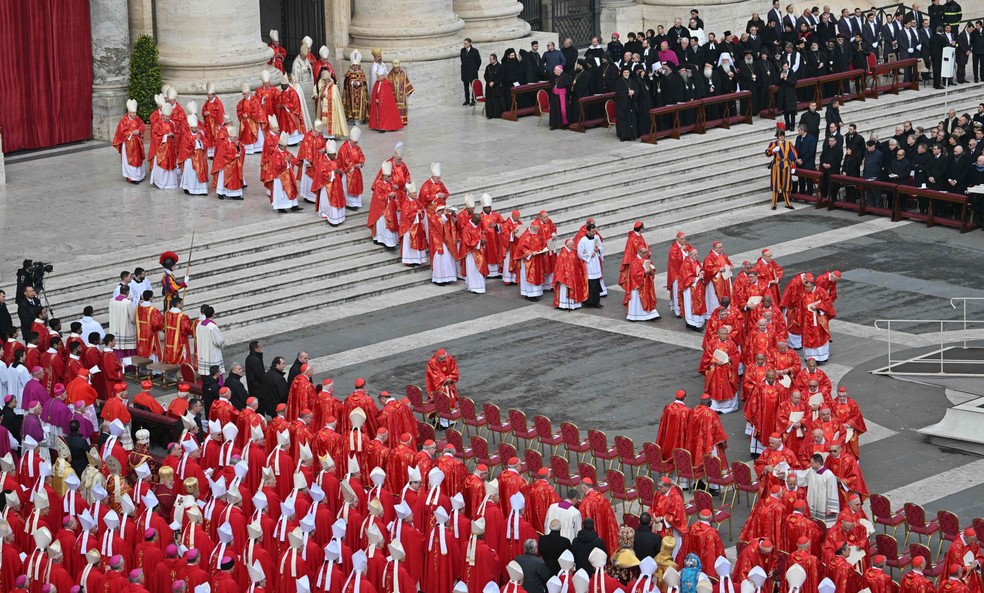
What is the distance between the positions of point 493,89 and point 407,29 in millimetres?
2246

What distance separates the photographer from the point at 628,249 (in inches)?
995

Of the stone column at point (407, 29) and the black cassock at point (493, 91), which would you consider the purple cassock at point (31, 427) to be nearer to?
the black cassock at point (493, 91)

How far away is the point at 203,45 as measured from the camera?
33.0 metres

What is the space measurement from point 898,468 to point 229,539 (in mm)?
7775

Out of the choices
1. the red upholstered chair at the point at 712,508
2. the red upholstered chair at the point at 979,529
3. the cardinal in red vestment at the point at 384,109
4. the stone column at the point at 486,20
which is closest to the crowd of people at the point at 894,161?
the cardinal in red vestment at the point at 384,109

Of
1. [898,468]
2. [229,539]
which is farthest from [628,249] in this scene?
[229,539]

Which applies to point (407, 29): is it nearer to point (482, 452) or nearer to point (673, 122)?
point (673, 122)

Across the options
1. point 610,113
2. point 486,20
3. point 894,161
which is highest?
point 486,20

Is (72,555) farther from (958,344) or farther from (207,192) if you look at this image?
(207,192)

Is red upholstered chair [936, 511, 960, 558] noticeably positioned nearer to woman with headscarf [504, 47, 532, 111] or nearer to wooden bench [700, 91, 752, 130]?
wooden bench [700, 91, 752, 130]

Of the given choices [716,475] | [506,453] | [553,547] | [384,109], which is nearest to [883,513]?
[716,475]

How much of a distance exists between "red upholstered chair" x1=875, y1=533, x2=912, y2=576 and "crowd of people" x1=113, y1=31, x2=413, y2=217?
542 inches

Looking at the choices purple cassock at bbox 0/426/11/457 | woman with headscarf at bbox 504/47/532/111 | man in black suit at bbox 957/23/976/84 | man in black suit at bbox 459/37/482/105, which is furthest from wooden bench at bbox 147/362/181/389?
→ man in black suit at bbox 957/23/976/84

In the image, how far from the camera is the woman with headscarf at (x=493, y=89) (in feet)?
114
